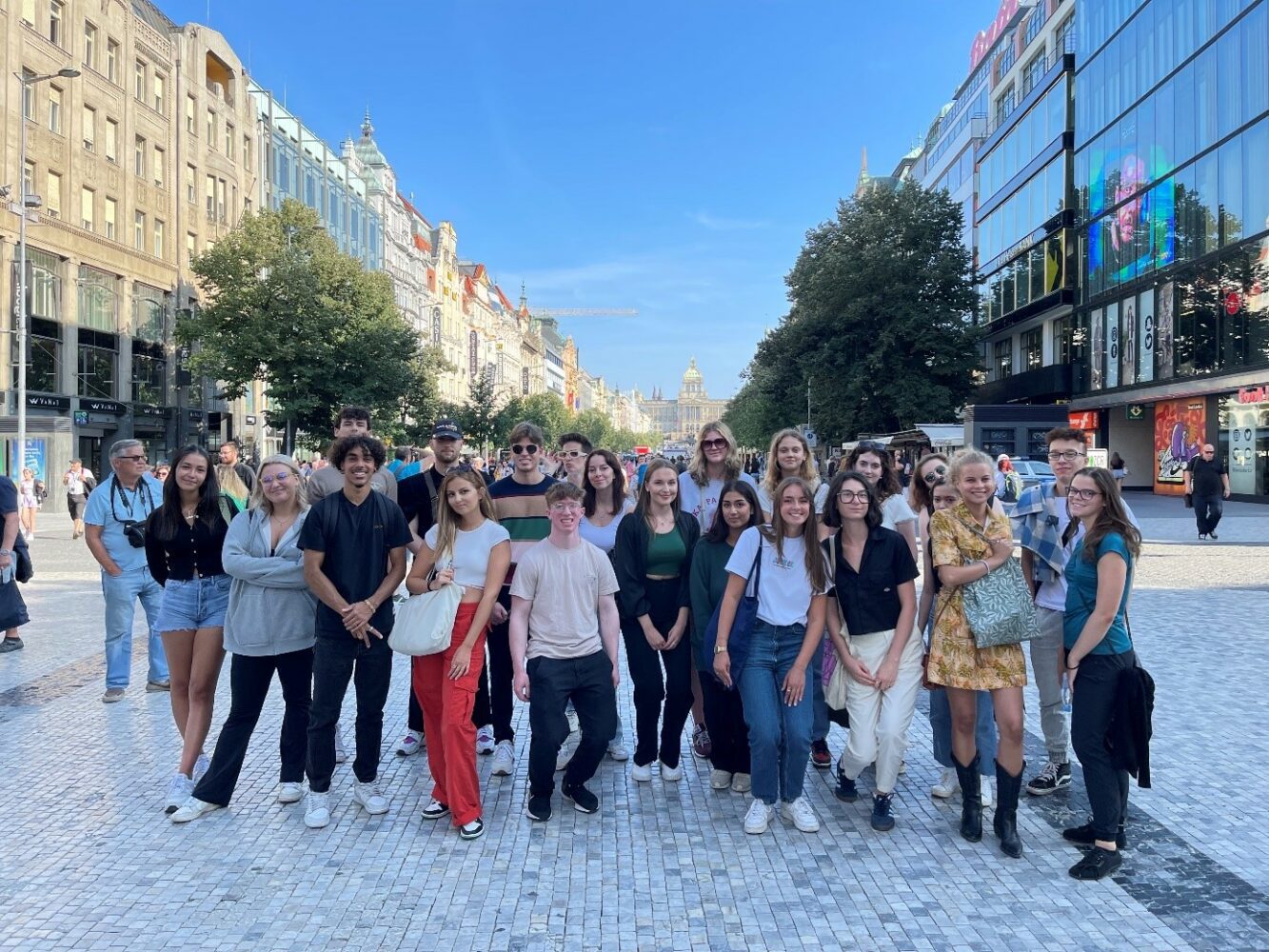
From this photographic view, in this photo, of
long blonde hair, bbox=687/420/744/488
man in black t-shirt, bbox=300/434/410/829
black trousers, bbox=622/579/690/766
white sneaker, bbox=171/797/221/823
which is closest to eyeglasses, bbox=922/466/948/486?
long blonde hair, bbox=687/420/744/488

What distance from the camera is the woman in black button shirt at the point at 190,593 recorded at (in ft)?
16.6

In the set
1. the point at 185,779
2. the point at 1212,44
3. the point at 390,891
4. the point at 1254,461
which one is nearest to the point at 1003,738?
the point at 390,891

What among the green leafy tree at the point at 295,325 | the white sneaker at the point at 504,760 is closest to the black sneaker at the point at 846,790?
the white sneaker at the point at 504,760

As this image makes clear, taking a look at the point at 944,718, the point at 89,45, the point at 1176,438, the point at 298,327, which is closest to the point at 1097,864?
the point at 944,718

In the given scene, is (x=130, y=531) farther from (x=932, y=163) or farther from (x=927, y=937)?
(x=932, y=163)

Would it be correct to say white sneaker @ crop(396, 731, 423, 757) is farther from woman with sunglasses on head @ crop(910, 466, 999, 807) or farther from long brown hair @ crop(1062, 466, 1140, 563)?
long brown hair @ crop(1062, 466, 1140, 563)

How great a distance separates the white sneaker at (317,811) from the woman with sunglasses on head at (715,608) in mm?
1988

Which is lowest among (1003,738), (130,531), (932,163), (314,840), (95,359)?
(314,840)

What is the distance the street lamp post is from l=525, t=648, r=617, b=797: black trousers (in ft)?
84.3

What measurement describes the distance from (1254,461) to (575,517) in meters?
31.9

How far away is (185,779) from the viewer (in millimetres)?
4941

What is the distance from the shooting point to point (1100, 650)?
165 inches

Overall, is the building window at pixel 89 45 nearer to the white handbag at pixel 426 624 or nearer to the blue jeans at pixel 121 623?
the blue jeans at pixel 121 623

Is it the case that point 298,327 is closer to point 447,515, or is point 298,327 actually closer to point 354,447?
point 354,447
